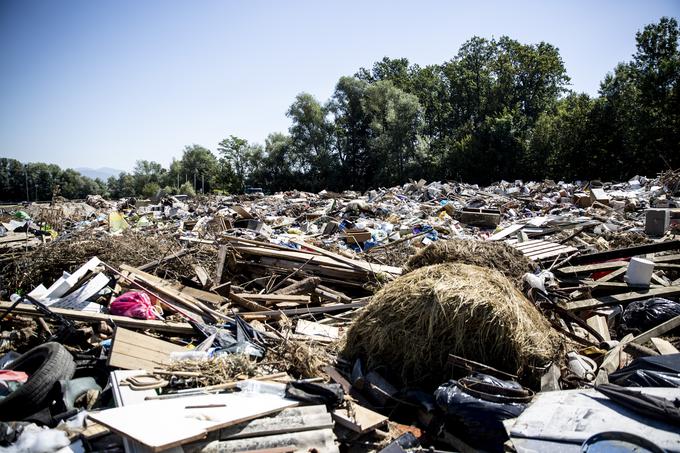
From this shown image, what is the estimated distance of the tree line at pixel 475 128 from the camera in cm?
2777

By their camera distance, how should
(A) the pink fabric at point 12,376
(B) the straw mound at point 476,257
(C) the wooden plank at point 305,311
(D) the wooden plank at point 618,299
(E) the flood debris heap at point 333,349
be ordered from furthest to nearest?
1. (C) the wooden plank at point 305,311
2. (D) the wooden plank at point 618,299
3. (B) the straw mound at point 476,257
4. (A) the pink fabric at point 12,376
5. (E) the flood debris heap at point 333,349

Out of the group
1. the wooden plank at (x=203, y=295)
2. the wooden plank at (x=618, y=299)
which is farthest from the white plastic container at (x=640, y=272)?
the wooden plank at (x=203, y=295)

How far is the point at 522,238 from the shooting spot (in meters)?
9.07

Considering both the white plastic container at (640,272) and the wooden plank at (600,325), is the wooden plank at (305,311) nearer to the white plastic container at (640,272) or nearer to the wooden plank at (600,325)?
the wooden plank at (600,325)

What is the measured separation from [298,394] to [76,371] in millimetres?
2305

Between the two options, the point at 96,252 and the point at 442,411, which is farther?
the point at 96,252

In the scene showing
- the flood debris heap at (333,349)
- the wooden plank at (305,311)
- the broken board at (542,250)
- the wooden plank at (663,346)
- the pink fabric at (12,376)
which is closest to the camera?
the flood debris heap at (333,349)

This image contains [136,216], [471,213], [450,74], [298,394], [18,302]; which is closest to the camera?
[298,394]

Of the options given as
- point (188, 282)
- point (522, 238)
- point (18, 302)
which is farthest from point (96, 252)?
point (522, 238)

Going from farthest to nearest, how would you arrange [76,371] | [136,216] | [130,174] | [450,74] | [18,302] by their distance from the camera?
[130,174] → [450,74] → [136,216] → [18,302] → [76,371]

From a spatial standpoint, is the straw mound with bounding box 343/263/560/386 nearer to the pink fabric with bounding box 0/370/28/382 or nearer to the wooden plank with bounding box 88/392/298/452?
the wooden plank with bounding box 88/392/298/452

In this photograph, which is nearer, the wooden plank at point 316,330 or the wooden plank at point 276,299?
the wooden plank at point 316,330

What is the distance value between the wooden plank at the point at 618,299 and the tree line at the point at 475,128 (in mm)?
20540

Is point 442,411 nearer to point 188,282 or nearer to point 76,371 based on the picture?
point 76,371
